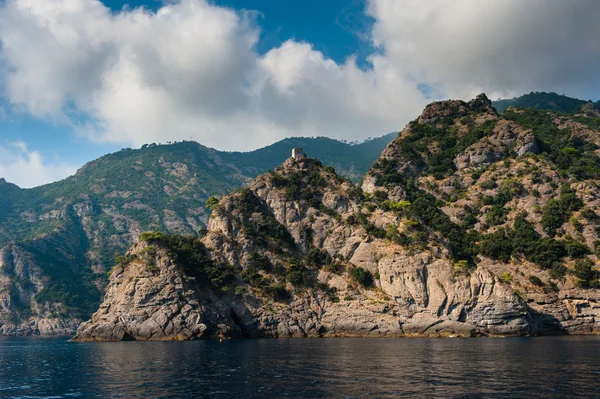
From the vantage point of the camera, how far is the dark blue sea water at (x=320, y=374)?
35031 millimetres

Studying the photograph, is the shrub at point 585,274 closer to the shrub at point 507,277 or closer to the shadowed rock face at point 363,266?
the shadowed rock face at point 363,266

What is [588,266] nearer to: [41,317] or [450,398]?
[450,398]

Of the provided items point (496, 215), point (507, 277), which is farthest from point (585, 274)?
point (496, 215)

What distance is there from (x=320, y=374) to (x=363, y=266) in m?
73.9

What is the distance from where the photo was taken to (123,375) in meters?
45.8

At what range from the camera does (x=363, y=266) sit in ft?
381

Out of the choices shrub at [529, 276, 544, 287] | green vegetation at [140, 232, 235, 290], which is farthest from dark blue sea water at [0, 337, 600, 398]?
green vegetation at [140, 232, 235, 290]

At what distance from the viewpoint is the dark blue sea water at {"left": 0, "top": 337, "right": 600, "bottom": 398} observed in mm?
35031

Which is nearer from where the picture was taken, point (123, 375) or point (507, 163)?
point (123, 375)

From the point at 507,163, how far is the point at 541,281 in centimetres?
4761

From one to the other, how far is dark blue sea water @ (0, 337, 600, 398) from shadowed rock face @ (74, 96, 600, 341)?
114ft

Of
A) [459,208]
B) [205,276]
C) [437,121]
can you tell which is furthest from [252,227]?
[437,121]

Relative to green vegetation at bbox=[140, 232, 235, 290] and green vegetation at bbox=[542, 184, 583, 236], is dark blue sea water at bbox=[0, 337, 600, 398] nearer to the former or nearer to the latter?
green vegetation at bbox=[140, 232, 235, 290]

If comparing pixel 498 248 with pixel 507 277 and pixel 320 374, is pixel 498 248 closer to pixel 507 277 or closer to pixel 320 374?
pixel 507 277
